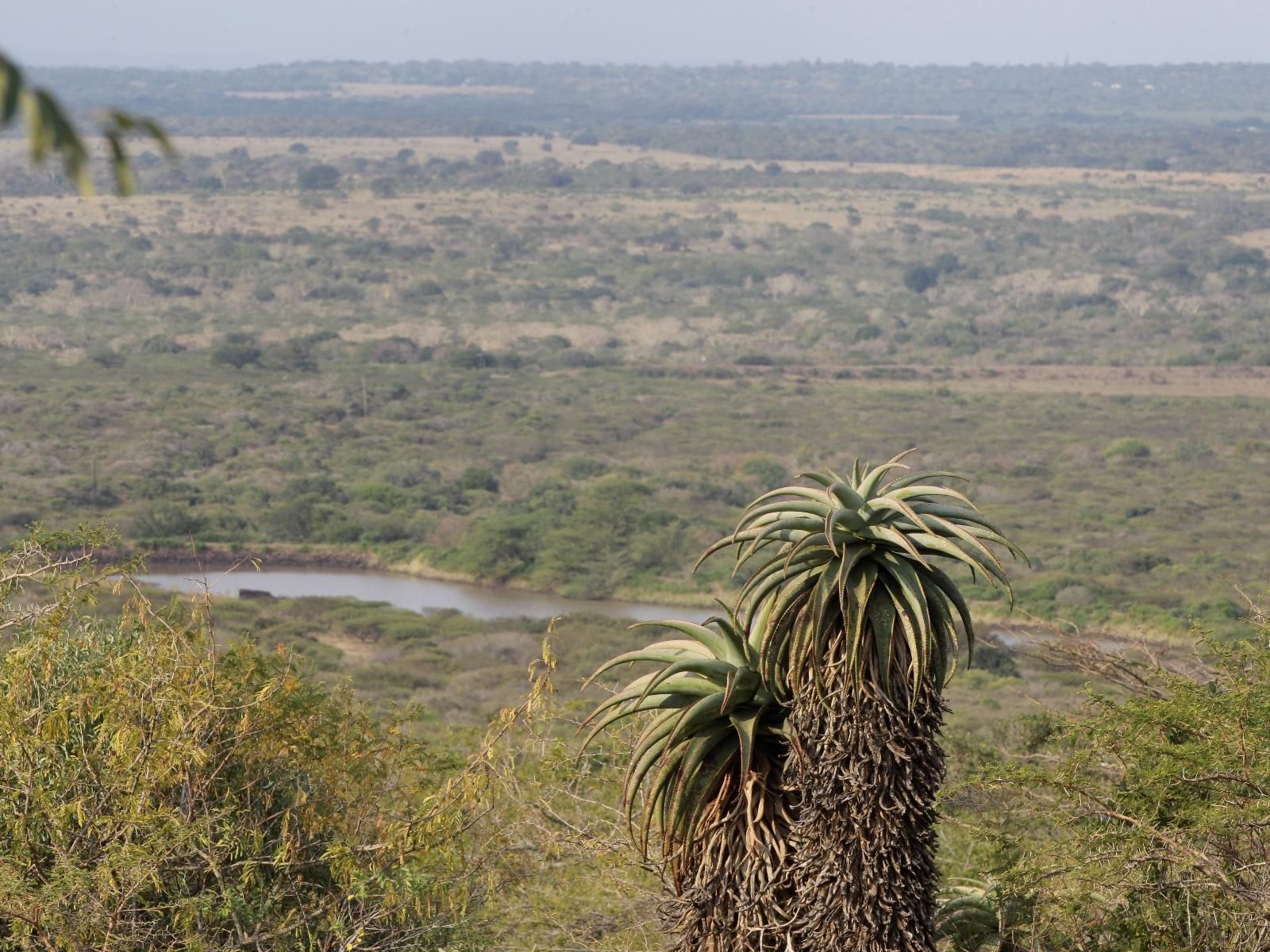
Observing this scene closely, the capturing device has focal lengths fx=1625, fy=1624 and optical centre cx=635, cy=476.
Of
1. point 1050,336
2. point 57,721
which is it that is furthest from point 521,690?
point 1050,336

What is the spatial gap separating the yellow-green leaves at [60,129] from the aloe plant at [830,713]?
12.1ft

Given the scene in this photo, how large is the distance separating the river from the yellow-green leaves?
33.3 m

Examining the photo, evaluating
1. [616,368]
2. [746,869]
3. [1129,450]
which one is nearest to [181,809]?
[746,869]

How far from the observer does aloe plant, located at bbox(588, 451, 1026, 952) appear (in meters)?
5.75

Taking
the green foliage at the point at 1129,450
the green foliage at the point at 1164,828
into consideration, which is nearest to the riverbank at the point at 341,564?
the green foliage at the point at 1129,450

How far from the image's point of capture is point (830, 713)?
580cm

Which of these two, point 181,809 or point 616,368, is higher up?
point 181,809

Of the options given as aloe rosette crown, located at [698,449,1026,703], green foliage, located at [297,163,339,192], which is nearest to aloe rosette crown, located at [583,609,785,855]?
aloe rosette crown, located at [698,449,1026,703]

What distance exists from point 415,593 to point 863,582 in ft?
108

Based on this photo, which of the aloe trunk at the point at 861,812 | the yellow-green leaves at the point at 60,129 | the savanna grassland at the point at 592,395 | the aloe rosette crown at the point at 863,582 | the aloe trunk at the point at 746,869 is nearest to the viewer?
the yellow-green leaves at the point at 60,129

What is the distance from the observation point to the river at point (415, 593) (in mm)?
36375

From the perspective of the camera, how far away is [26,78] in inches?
78.2

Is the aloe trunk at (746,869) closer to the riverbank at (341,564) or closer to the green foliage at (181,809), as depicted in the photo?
the green foliage at (181,809)

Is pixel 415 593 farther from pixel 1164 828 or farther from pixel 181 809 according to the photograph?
pixel 1164 828
